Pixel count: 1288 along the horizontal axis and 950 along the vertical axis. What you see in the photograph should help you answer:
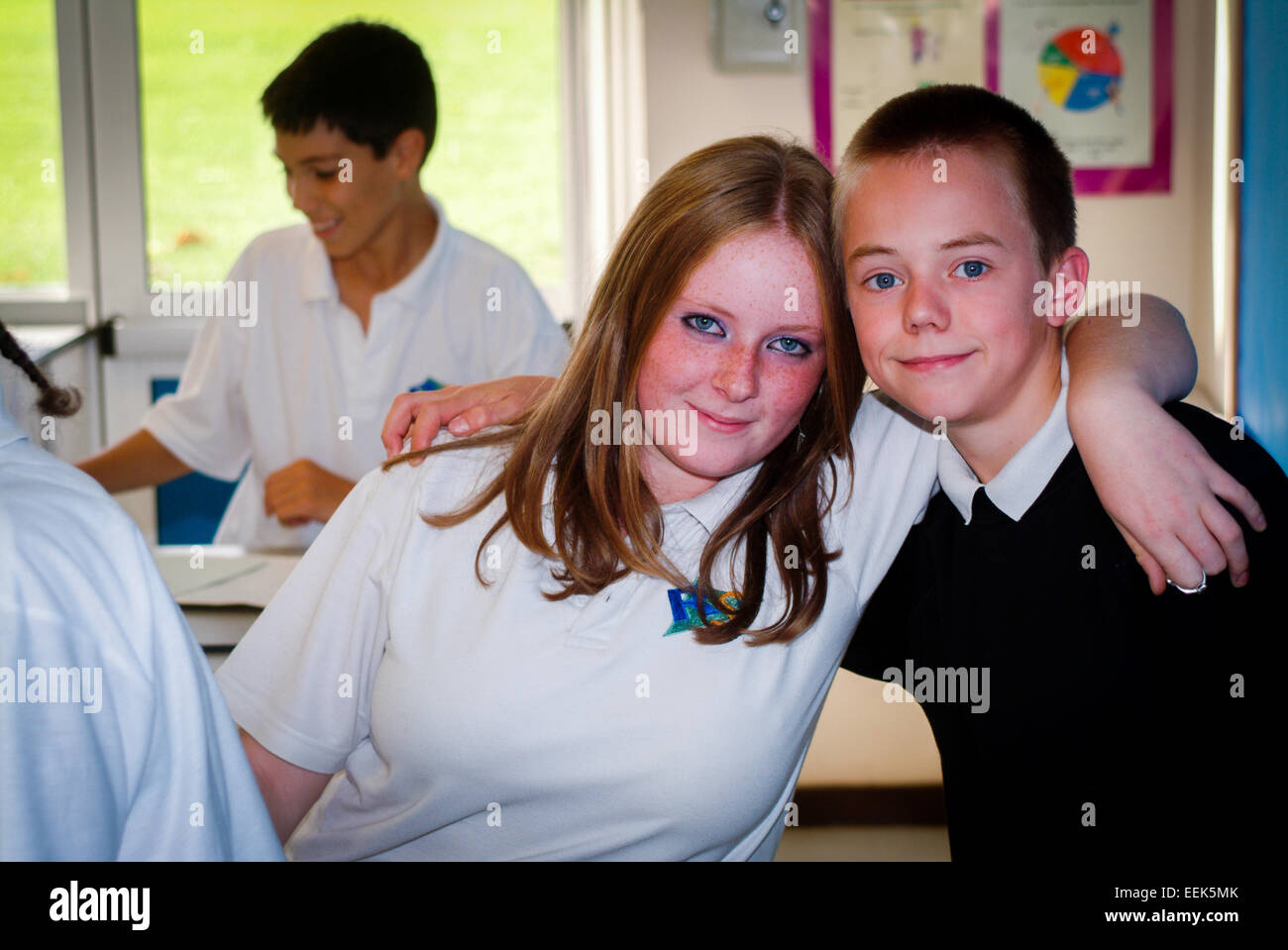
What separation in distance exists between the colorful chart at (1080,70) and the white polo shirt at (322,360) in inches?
30.3

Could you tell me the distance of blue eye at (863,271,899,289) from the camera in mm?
761

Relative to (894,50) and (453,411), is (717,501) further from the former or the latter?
(894,50)

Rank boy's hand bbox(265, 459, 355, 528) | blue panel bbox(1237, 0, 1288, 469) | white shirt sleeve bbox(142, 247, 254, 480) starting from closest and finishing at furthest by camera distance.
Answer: blue panel bbox(1237, 0, 1288, 469) < boy's hand bbox(265, 459, 355, 528) < white shirt sleeve bbox(142, 247, 254, 480)

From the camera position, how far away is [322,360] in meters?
1.65

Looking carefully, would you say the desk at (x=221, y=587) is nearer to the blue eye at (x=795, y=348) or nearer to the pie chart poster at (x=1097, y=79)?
the blue eye at (x=795, y=348)

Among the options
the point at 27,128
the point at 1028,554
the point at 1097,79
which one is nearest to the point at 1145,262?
the point at 1097,79

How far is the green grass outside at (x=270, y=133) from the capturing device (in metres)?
1.55

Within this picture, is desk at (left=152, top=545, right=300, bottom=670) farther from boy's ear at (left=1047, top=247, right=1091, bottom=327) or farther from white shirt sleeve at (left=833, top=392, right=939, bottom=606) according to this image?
boy's ear at (left=1047, top=247, right=1091, bottom=327)

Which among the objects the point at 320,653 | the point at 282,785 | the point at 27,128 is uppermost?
the point at 27,128

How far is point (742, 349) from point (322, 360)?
1.02 meters

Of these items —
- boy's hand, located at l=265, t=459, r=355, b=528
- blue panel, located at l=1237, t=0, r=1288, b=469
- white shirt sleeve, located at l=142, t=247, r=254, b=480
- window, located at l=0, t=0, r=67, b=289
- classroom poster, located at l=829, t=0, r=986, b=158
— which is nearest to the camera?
blue panel, located at l=1237, t=0, r=1288, b=469

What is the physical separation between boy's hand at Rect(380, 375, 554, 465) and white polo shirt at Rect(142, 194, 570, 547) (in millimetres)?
662

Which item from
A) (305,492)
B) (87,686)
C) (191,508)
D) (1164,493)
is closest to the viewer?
(87,686)

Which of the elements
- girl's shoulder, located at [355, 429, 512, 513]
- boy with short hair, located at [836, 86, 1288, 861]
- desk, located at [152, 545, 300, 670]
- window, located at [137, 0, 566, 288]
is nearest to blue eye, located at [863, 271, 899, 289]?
boy with short hair, located at [836, 86, 1288, 861]
